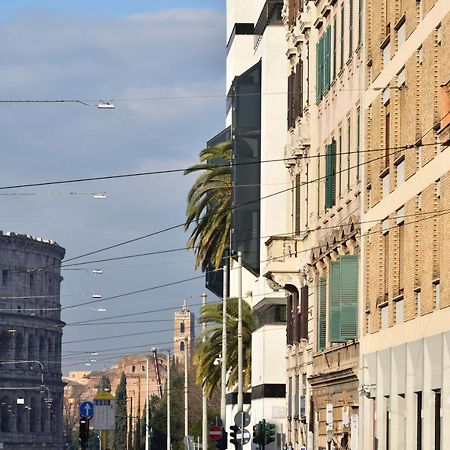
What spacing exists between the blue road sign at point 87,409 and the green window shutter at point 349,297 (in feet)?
45.0

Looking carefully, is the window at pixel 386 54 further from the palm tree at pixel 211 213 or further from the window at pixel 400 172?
the palm tree at pixel 211 213

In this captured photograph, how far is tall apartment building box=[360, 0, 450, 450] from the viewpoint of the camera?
31.1 meters

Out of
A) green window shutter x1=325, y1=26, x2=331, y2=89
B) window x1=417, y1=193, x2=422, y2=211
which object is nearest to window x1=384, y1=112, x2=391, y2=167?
window x1=417, y1=193, x2=422, y2=211

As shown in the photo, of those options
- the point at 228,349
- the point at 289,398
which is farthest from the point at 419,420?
the point at 228,349

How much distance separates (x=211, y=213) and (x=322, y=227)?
2963 centimetres

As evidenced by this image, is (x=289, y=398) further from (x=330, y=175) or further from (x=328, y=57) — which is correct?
(x=328, y=57)

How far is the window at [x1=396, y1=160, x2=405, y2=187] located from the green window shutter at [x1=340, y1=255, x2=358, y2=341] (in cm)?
516

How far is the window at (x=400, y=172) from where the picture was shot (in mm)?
35344

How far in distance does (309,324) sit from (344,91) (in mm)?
8595

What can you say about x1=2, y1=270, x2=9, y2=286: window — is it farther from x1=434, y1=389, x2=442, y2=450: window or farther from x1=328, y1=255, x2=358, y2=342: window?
x1=434, y1=389, x2=442, y2=450: window

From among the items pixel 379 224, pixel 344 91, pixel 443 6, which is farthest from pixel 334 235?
pixel 443 6

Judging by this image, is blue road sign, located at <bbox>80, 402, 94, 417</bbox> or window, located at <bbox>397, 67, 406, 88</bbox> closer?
window, located at <bbox>397, 67, 406, 88</bbox>

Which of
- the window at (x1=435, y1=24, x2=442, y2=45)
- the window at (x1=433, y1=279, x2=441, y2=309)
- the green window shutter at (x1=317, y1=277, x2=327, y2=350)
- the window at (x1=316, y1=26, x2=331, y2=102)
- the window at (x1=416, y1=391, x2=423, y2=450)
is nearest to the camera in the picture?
the window at (x1=435, y1=24, x2=442, y2=45)

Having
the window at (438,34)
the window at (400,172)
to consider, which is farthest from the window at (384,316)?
the window at (438,34)
